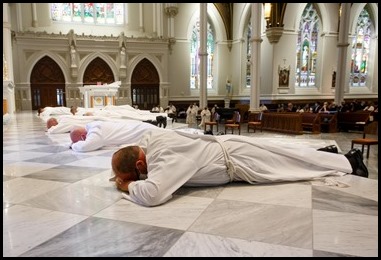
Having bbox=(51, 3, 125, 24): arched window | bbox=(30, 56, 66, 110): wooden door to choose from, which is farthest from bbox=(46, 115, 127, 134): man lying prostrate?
bbox=(51, 3, 125, 24): arched window

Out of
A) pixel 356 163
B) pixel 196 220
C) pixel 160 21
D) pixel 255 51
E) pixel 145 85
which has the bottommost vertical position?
pixel 196 220

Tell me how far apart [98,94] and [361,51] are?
65.7 ft

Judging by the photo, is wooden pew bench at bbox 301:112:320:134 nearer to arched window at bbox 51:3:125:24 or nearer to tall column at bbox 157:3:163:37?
tall column at bbox 157:3:163:37

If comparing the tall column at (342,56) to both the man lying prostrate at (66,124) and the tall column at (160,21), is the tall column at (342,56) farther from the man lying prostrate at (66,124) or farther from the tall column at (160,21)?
the man lying prostrate at (66,124)

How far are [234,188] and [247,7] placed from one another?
21.2 metres

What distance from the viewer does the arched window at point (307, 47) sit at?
21312 millimetres

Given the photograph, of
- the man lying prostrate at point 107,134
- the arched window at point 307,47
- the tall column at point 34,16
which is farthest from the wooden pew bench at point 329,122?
the tall column at point 34,16

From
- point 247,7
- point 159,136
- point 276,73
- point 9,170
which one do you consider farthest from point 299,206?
point 247,7

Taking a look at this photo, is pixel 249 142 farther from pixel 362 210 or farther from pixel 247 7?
pixel 247 7

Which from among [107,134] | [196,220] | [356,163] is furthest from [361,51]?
[196,220]

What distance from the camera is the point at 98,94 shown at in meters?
14.0

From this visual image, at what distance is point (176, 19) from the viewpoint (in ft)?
73.4

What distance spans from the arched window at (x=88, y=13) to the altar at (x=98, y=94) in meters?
A: 9.15

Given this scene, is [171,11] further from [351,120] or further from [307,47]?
[351,120]
